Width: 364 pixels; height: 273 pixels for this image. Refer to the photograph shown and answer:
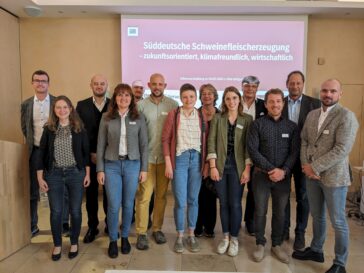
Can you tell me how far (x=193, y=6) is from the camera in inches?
175

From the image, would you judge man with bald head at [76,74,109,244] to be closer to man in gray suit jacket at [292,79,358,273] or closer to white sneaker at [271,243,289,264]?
white sneaker at [271,243,289,264]

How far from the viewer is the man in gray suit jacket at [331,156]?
7.72 feet

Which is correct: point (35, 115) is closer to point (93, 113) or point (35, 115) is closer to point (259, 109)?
point (93, 113)

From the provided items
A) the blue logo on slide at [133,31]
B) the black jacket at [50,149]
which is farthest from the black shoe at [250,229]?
the blue logo on slide at [133,31]

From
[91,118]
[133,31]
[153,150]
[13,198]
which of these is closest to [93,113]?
[91,118]

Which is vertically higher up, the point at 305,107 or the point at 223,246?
the point at 305,107

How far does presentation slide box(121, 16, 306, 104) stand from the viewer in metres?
4.80

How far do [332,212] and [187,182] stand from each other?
47.8 inches

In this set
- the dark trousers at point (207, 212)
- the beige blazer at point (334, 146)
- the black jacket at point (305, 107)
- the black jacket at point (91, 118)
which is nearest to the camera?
the beige blazer at point (334, 146)

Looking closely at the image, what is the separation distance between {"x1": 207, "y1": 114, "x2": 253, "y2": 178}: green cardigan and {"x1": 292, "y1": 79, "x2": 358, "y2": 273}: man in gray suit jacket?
18.9 inches

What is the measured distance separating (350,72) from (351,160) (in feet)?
4.62

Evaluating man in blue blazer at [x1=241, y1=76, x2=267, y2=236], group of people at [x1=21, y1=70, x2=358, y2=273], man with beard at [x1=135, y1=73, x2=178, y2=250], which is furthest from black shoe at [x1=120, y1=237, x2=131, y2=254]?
man in blue blazer at [x1=241, y1=76, x2=267, y2=236]

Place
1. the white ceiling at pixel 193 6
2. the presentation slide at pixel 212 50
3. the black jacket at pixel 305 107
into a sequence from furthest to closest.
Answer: the presentation slide at pixel 212 50 < the white ceiling at pixel 193 6 < the black jacket at pixel 305 107

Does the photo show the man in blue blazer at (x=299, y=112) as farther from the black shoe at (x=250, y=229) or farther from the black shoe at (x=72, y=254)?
the black shoe at (x=72, y=254)
